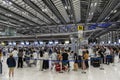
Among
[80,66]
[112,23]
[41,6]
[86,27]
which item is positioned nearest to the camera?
[80,66]

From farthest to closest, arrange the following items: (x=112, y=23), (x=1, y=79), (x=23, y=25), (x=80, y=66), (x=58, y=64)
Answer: (x=23, y=25), (x=112, y=23), (x=80, y=66), (x=58, y=64), (x=1, y=79)

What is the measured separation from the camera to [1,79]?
14.0 metres

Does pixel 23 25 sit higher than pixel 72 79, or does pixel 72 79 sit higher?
pixel 23 25

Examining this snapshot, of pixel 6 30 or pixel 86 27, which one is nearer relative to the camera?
pixel 86 27

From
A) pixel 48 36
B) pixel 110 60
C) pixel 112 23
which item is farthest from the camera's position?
pixel 48 36

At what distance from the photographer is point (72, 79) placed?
1424 centimetres

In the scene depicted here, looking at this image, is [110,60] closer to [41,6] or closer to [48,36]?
[41,6]

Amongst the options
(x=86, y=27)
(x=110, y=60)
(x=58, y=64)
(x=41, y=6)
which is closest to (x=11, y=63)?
(x=58, y=64)

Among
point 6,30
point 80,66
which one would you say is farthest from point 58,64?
point 6,30

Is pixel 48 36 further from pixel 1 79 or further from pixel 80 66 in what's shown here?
pixel 1 79

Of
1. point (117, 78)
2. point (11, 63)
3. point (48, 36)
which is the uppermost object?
point (48, 36)

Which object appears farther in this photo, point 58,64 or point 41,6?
point 41,6

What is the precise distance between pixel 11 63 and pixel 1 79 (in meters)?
1.24

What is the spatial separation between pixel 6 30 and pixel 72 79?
2995 cm
